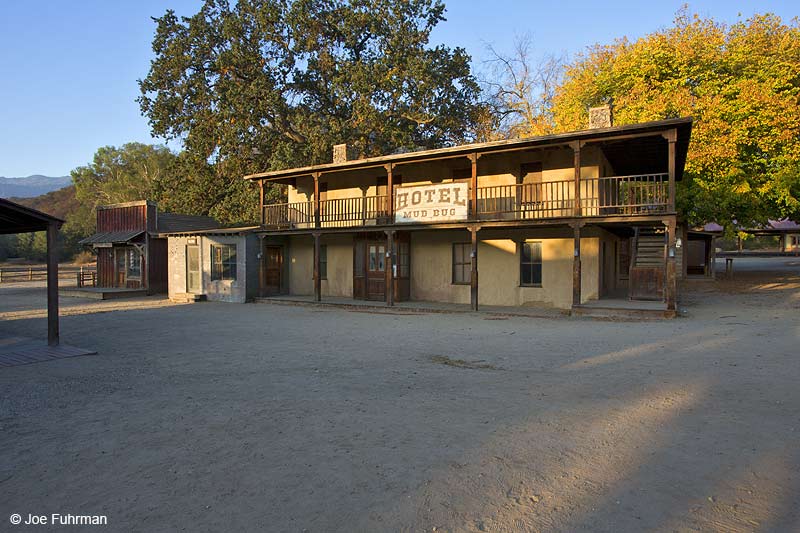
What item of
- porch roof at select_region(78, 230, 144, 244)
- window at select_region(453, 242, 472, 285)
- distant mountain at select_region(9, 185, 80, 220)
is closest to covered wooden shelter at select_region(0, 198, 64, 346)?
window at select_region(453, 242, 472, 285)

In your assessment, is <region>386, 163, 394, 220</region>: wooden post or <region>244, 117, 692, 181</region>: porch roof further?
<region>386, 163, 394, 220</region>: wooden post

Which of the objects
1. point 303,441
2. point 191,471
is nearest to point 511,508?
point 303,441

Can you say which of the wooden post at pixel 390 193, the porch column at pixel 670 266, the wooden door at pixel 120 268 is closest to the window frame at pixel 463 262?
the wooden post at pixel 390 193

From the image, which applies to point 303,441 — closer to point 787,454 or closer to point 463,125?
point 787,454

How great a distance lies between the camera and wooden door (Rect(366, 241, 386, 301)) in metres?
18.8

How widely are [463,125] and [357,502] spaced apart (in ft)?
102

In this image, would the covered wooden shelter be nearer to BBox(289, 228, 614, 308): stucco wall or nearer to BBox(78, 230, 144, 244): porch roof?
BBox(289, 228, 614, 308): stucco wall

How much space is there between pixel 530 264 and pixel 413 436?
1301 cm

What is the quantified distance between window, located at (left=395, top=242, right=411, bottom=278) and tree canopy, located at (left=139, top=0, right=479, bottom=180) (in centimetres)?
1210

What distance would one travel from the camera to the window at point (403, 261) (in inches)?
739

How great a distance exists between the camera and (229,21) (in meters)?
30.6

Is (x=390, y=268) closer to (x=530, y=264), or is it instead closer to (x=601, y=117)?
(x=530, y=264)

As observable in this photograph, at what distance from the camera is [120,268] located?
25.8 metres

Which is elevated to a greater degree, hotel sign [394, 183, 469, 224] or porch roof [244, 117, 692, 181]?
porch roof [244, 117, 692, 181]
